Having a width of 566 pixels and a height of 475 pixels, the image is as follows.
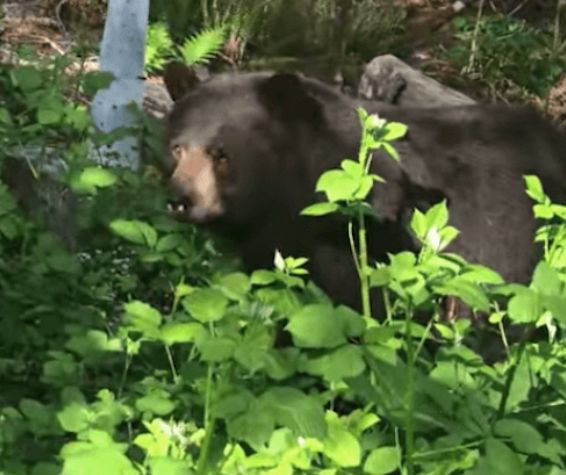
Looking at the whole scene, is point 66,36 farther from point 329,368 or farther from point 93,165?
point 329,368

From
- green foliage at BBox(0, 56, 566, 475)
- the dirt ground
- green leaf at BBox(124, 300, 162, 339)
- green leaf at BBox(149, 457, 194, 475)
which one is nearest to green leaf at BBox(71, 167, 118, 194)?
green foliage at BBox(0, 56, 566, 475)

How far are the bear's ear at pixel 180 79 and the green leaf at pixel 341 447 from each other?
246 centimetres

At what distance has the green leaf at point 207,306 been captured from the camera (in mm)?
3467

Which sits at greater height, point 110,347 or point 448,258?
point 448,258

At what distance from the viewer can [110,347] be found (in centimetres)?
411

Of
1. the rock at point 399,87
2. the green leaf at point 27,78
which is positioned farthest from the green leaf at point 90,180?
the rock at point 399,87

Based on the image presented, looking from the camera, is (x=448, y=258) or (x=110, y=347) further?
(x=110, y=347)

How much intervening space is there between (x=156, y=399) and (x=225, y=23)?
7.68 meters

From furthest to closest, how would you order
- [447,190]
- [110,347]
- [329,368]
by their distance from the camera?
[447,190] → [110,347] → [329,368]

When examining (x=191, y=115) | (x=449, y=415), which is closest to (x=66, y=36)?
(x=191, y=115)

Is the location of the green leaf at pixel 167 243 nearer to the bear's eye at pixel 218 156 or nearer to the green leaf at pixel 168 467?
the bear's eye at pixel 218 156

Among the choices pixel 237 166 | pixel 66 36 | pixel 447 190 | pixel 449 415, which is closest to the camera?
pixel 449 415

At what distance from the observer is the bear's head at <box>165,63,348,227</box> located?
208 inches

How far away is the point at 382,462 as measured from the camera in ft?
11.0
